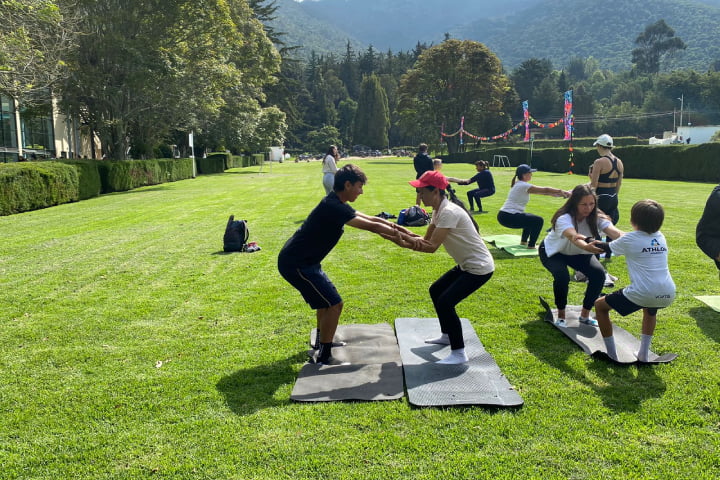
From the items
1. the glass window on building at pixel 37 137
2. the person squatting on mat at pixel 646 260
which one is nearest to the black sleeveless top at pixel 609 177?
the person squatting on mat at pixel 646 260

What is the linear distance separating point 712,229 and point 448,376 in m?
4.09

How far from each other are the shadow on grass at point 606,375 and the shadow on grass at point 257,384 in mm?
2666

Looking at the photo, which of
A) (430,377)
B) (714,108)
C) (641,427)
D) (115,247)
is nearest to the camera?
(641,427)

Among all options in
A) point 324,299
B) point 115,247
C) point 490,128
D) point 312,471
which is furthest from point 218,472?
point 490,128

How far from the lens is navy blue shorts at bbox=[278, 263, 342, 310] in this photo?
187 inches

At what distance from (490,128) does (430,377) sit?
82960 mm

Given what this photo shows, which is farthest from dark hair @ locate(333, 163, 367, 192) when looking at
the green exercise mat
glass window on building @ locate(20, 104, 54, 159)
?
glass window on building @ locate(20, 104, 54, 159)

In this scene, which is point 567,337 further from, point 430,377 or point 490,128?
point 490,128

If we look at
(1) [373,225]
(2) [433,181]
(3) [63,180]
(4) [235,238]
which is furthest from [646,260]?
(3) [63,180]

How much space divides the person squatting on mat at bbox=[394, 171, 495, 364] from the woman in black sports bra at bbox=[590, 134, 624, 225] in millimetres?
4687

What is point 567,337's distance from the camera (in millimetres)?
5586

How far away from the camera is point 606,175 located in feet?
27.7

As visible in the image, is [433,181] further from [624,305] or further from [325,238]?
[624,305]

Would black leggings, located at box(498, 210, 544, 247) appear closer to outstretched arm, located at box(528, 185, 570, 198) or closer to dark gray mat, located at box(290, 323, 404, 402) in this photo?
outstretched arm, located at box(528, 185, 570, 198)
